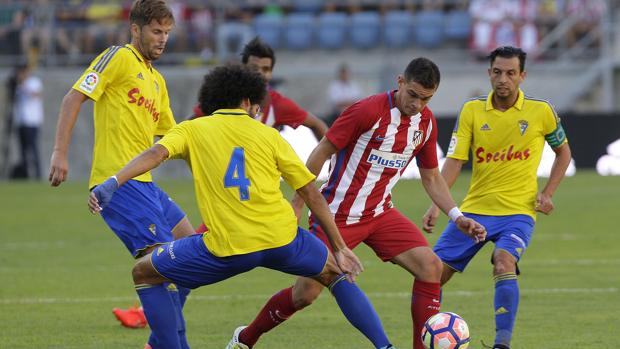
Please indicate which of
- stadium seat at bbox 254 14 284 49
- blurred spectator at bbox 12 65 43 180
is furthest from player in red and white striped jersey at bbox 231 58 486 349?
stadium seat at bbox 254 14 284 49

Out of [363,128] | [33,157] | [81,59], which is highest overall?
[363,128]

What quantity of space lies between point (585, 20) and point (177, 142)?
21.3 m

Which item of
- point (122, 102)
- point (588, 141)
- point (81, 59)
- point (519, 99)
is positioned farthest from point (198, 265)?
point (81, 59)

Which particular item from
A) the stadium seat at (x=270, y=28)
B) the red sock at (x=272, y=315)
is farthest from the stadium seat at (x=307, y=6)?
the red sock at (x=272, y=315)

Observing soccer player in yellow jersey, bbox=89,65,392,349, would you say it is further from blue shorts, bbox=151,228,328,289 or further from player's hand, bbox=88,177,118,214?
player's hand, bbox=88,177,118,214

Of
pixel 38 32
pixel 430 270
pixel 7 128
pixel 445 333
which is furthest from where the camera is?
pixel 38 32

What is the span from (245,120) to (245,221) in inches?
22.0

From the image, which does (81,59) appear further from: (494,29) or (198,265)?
(198,265)

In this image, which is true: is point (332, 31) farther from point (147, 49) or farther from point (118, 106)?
point (118, 106)

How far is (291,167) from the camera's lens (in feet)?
21.2

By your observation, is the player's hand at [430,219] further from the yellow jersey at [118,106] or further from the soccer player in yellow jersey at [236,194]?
the yellow jersey at [118,106]

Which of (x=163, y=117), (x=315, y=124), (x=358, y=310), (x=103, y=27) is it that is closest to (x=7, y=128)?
(x=103, y=27)

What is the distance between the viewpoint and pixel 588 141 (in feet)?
73.7

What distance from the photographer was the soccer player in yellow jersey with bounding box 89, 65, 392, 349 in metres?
6.38
